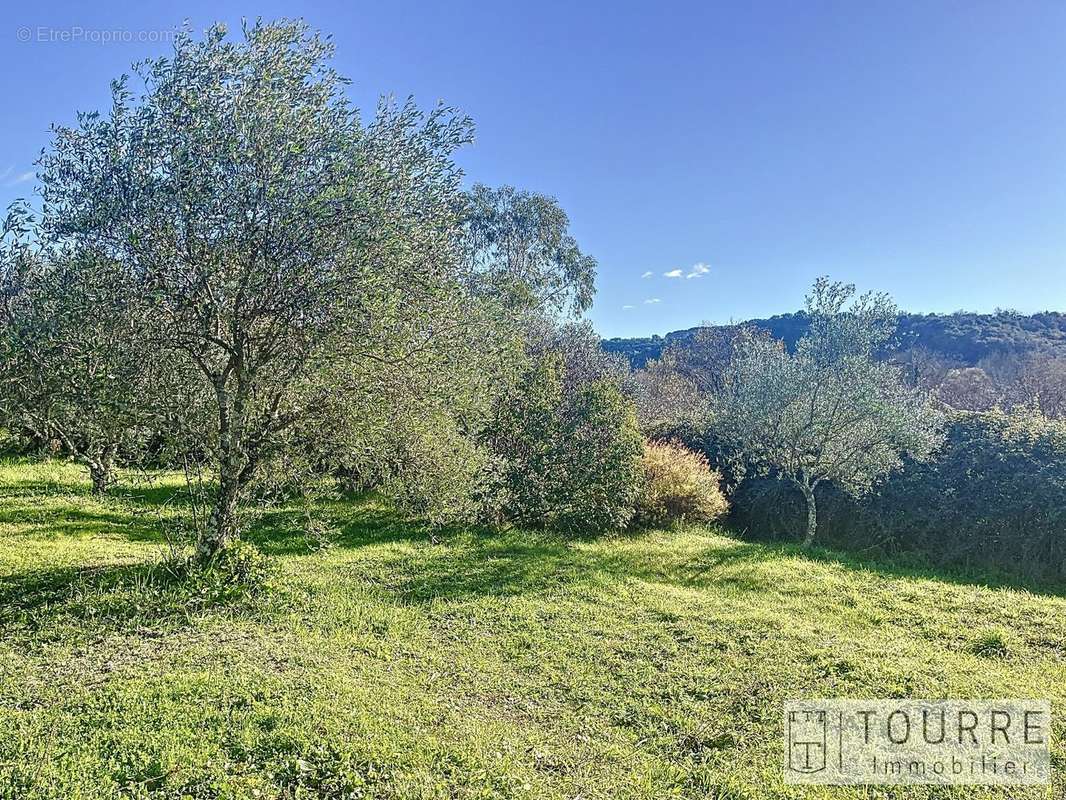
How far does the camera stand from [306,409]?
367 inches

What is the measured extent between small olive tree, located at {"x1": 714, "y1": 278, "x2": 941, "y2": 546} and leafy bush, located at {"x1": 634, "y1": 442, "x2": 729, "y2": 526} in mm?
2300

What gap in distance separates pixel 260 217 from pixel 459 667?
6.24 meters

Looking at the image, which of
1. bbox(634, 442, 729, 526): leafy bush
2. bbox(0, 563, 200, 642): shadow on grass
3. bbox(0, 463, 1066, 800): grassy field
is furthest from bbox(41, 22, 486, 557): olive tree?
bbox(634, 442, 729, 526): leafy bush

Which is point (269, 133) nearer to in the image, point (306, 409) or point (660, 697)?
point (306, 409)

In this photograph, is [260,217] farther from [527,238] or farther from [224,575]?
[527,238]

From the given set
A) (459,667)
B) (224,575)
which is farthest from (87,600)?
(459,667)

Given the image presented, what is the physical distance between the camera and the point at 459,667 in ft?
24.4

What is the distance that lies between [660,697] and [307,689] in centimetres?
380

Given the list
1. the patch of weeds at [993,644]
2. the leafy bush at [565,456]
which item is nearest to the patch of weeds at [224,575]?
the leafy bush at [565,456]

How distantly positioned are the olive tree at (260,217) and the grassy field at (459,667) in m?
2.82

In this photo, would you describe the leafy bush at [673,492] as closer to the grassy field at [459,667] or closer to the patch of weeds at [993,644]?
the grassy field at [459,667]

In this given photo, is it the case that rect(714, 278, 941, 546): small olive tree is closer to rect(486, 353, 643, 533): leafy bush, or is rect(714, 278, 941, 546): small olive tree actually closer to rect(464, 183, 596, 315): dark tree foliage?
rect(486, 353, 643, 533): leafy bush

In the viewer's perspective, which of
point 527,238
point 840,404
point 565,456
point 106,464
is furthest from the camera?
point 527,238

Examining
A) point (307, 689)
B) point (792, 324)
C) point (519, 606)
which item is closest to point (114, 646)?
point (307, 689)
